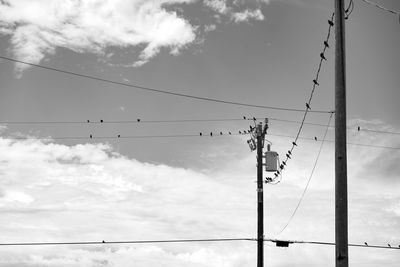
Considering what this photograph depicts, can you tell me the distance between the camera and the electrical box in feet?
87.9

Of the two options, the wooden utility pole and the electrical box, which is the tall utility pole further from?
the electrical box

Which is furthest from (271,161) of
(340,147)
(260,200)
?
(340,147)

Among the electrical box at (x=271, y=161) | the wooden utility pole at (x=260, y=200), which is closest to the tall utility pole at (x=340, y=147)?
the wooden utility pole at (x=260, y=200)

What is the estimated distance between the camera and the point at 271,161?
26844 millimetres

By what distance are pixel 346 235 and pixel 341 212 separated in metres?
0.42

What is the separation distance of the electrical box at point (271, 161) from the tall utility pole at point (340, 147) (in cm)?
1566

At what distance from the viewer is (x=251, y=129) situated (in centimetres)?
2734

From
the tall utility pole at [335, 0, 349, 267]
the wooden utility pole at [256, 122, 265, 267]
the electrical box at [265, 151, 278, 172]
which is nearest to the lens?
the tall utility pole at [335, 0, 349, 267]

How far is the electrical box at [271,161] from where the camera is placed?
2678 centimetres

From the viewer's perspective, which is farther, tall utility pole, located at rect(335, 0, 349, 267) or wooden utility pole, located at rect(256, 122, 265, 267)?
wooden utility pole, located at rect(256, 122, 265, 267)

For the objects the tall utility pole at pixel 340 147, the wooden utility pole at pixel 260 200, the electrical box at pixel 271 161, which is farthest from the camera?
the electrical box at pixel 271 161

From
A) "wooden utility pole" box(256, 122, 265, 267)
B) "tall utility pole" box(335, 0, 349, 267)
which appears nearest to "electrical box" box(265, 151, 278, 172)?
"wooden utility pole" box(256, 122, 265, 267)

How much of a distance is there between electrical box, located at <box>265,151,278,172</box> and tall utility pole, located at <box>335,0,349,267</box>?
15659 mm

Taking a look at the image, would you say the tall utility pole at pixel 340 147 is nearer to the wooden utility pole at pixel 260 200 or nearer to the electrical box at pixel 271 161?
the wooden utility pole at pixel 260 200
